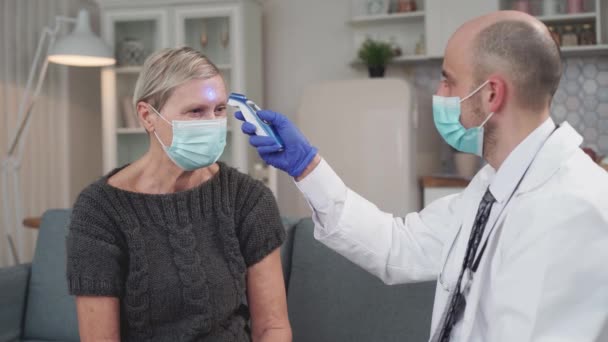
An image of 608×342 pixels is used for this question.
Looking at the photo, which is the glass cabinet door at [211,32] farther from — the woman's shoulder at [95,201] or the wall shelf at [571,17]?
the woman's shoulder at [95,201]

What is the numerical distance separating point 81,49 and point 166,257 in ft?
7.13

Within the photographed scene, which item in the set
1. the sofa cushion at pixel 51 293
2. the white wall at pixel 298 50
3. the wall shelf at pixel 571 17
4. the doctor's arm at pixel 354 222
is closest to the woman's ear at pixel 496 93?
the doctor's arm at pixel 354 222

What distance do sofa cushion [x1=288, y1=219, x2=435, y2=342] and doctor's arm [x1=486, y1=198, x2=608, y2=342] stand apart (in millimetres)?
701

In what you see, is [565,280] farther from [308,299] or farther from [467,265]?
[308,299]

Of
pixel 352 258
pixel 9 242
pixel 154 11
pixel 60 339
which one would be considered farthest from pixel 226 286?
pixel 154 11

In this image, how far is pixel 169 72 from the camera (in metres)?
1.50

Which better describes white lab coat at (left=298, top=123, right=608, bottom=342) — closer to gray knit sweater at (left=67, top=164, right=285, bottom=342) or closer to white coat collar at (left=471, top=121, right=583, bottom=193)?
white coat collar at (left=471, top=121, right=583, bottom=193)

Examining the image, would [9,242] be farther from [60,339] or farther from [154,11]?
[154,11]

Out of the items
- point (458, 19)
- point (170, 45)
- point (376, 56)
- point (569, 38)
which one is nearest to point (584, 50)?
point (569, 38)

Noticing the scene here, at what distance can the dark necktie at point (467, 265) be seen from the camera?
123 cm

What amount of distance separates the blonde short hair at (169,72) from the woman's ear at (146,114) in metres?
0.02

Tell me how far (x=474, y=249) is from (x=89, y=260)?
0.81 metres

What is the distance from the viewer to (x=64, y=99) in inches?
156

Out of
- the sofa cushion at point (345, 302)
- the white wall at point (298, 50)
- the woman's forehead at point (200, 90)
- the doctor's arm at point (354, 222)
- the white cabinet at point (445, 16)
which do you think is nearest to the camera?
the doctor's arm at point (354, 222)
